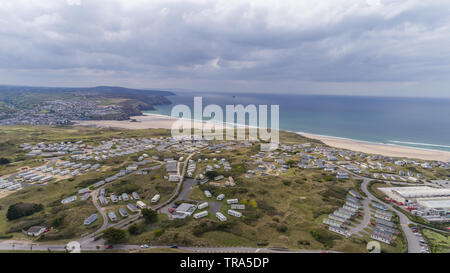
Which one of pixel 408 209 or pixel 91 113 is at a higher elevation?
pixel 91 113

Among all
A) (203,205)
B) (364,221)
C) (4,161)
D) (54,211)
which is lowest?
(364,221)

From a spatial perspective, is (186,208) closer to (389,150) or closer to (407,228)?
(407,228)

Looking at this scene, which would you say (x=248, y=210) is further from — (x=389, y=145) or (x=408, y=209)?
(x=389, y=145)

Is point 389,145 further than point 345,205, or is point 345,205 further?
point 389,145

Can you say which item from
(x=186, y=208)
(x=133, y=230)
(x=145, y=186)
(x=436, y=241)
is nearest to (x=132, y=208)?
(x=133, y=230)
